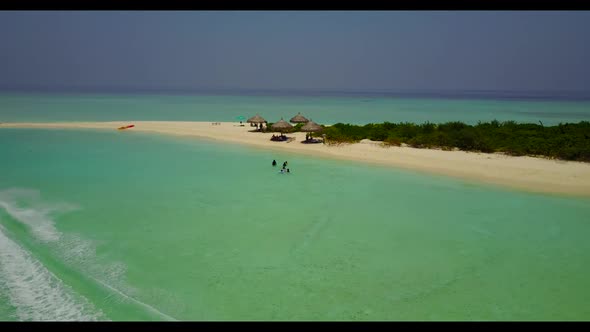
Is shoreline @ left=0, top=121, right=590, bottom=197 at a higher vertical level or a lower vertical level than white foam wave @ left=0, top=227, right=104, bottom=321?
higher

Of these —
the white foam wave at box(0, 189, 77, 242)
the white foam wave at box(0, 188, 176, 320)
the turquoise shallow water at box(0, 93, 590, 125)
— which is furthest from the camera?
the turquoise shallow water at box(0, 93, 590, 125)

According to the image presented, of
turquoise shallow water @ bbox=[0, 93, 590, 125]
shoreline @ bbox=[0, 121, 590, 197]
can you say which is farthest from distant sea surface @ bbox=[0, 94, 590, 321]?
turquoise shallow water @ bbox=[0, 93, 590, 125]

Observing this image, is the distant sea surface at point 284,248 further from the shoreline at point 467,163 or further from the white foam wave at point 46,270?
the shoreline at point 467,163

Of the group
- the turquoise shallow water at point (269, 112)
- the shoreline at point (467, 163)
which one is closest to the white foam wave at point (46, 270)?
the shoreline at point (467, 163)

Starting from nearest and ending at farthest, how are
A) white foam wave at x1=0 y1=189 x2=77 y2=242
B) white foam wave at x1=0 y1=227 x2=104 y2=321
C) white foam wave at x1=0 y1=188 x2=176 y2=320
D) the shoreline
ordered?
white foam wave at x1=0 y1=227 x2=104 y2=321
white foam wave at x1=0 y1=188 x2=176 y2=320
white foam wave at x1=0 y1=189 x2=77 y2=242
the shoreline

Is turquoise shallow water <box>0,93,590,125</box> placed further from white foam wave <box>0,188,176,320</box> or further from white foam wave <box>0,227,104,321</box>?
white foam wave <box>0,227,104,321</box>
